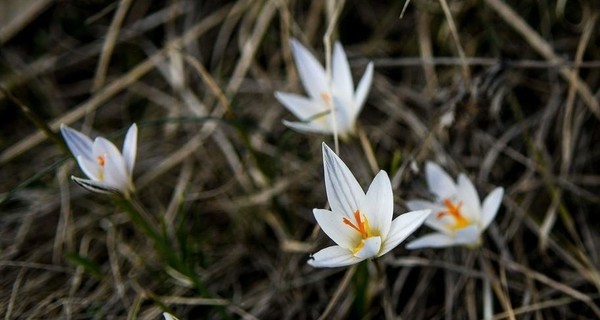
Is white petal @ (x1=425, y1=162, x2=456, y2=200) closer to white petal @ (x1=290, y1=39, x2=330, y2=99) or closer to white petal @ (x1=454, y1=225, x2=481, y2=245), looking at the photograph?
white petal @ (x1=454, y1=225, x2=481, y2=245)

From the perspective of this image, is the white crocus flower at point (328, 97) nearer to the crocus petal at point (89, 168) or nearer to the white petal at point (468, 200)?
the white petal at point (468, 200)

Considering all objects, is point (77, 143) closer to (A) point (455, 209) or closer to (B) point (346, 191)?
(B) point (346, 191)

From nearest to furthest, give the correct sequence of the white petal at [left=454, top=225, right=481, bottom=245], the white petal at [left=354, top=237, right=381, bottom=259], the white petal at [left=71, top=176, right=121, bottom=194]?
the white petal at [left=354, top=237, right=381, bottom=259], the white petal at [left=71, top=176, right=121, bottom=194], the white petal at [left=454, top=225, right=481, bottom=245]

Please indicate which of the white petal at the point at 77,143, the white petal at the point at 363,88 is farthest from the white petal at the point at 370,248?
the white petal at the point at 77,143

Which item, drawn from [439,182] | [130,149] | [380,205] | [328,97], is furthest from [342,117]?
[130,149]

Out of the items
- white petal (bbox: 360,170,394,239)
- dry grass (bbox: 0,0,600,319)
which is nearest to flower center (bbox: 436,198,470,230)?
dry grass (bbox: 0,0,600,319)

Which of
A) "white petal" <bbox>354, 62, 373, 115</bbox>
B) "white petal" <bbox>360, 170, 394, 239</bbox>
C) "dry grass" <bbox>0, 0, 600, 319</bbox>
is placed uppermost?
"white petal" <bbox>354, 62, 373, 115</bbox>
